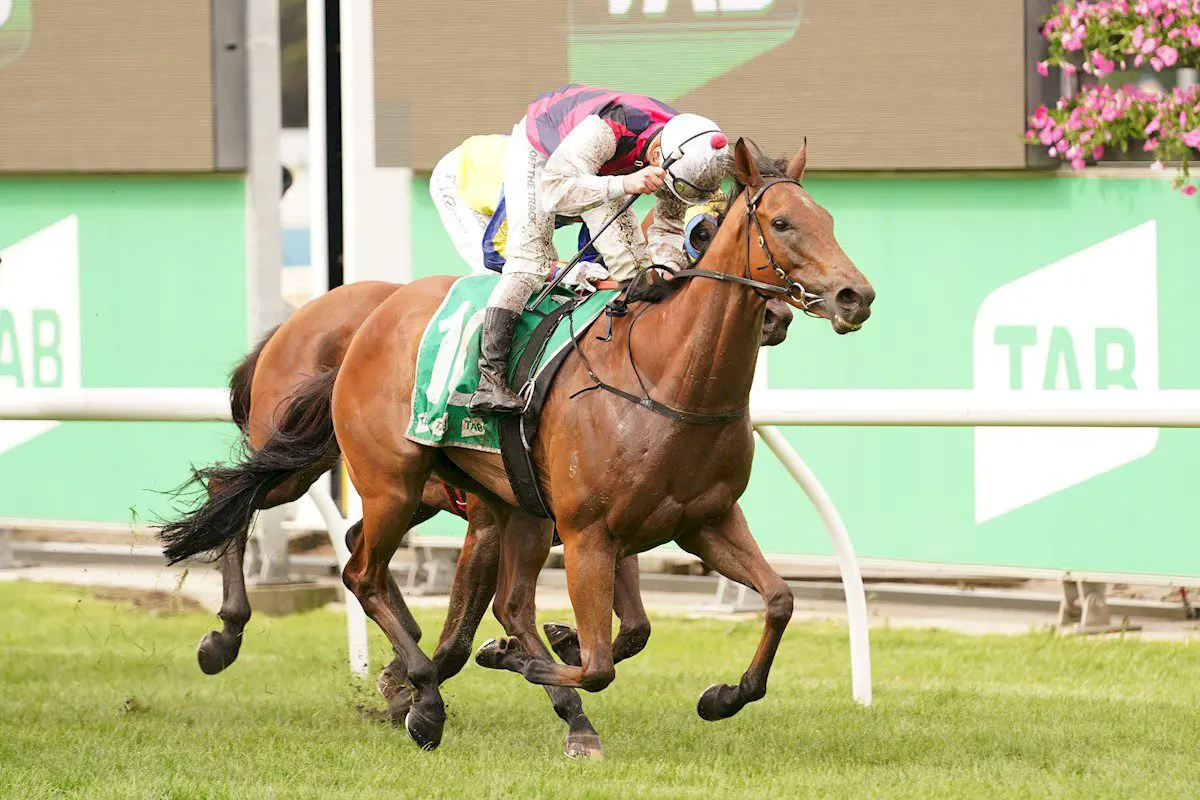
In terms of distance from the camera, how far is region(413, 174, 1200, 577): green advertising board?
7844 millimetres

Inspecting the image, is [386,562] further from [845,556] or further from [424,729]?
[845,556]

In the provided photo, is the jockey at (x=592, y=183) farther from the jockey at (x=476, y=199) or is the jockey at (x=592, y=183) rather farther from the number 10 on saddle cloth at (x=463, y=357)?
the jockey at (x=476, y=199)

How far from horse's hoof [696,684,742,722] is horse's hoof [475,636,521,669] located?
2.07ft

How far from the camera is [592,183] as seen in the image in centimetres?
467

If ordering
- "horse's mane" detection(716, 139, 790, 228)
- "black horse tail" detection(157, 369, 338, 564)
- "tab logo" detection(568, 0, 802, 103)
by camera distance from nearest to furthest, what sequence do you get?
"horse's mane" detection(716, 139, 790, 228) → "black horse tail" detection(157, 369, 338, 564) → "tab logo" detection(568, 0, 802, 103)

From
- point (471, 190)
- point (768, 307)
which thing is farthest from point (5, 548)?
point (768, 307)

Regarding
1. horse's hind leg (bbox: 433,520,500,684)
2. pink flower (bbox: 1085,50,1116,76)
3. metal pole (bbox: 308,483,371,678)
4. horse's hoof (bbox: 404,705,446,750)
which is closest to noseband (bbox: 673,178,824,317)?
horse's hind leg (bbox: 433,520,500,684)

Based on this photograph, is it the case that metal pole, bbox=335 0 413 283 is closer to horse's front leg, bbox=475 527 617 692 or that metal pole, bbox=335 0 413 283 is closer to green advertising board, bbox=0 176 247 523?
green advertising board, bbox=0 176 247 523

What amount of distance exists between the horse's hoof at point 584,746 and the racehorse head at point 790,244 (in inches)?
55.9

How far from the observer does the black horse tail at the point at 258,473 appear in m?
5.78

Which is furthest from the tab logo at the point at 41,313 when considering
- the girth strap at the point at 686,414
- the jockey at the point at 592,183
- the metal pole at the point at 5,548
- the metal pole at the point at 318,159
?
the girth strap at the point at 686,414

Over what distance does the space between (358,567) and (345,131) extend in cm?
404

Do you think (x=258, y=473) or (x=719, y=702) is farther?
(x=258, y=473)

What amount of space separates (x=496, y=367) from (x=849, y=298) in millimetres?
1232
